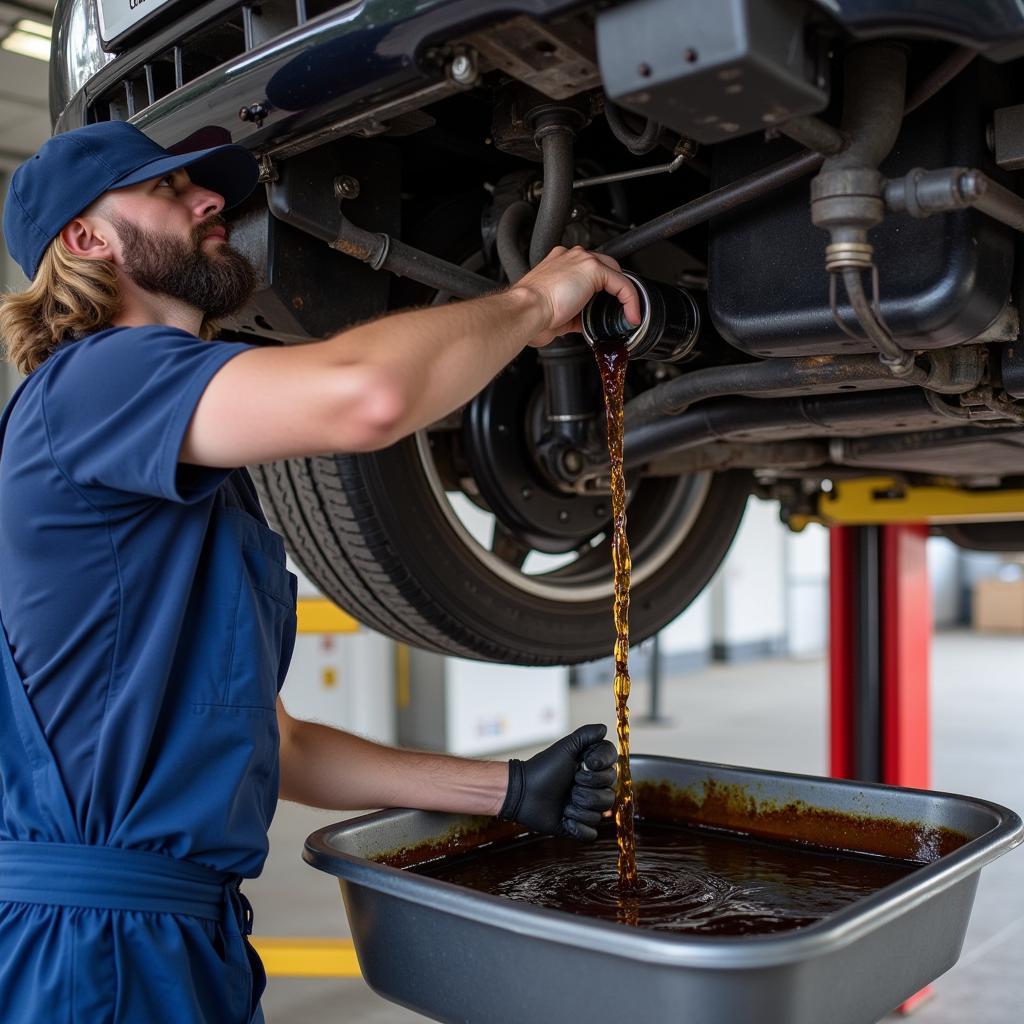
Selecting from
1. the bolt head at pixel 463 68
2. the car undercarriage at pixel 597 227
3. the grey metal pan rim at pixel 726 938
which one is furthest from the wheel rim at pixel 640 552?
the bolt head at pixel 463 68

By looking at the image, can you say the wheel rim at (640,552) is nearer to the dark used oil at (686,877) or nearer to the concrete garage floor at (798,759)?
the dark used oil at (686,877)

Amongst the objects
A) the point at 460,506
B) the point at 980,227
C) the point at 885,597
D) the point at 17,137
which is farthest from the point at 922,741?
the point at 17,137

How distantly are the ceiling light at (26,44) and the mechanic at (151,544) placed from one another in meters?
3.61

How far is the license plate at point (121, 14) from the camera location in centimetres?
104

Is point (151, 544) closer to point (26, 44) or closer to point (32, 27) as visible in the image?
point (32, 27)

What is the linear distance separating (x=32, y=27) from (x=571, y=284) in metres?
3.84

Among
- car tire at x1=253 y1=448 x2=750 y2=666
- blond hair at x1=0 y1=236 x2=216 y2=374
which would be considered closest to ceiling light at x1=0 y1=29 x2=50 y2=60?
car tire at x1=253 y1=448 x2=750 y2=666

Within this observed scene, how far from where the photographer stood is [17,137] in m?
5.20

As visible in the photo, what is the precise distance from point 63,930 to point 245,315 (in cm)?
63

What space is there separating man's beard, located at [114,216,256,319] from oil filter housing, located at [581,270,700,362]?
13.5 inches

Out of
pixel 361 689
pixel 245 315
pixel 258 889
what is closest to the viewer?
pixel 245 315

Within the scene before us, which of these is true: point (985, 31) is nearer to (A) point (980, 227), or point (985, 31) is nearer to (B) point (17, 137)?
(A) point (980, 227)

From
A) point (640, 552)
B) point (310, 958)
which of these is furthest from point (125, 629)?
point (310, 958)

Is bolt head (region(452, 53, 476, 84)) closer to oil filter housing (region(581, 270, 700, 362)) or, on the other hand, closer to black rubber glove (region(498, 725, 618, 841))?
oil filter housing (region(581, 270, 700, 362))
